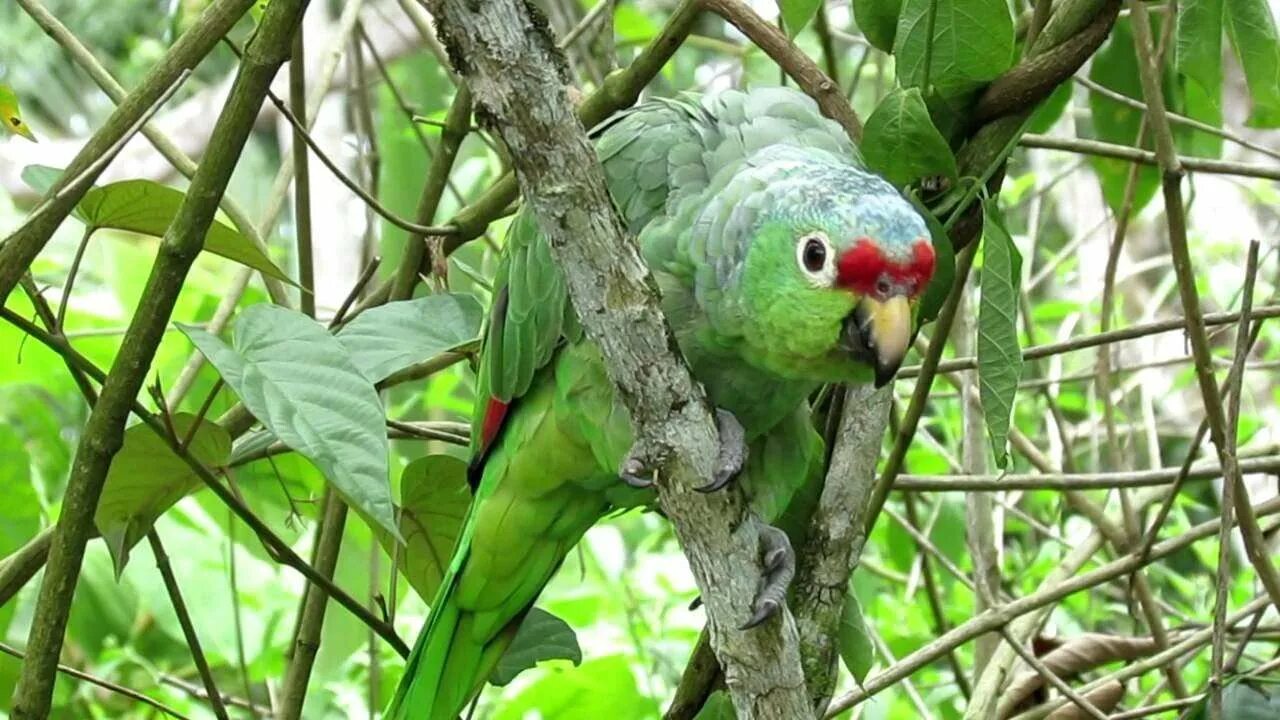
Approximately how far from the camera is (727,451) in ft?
3.23

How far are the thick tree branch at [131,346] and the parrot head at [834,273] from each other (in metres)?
0.39

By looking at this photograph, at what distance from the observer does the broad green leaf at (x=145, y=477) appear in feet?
3.49

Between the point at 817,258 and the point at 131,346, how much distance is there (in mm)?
511

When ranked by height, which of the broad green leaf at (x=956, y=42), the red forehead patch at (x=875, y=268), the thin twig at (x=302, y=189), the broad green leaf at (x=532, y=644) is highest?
the thin twig at (x=302, y=189)

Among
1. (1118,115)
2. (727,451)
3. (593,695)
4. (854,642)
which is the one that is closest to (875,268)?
(727,451)

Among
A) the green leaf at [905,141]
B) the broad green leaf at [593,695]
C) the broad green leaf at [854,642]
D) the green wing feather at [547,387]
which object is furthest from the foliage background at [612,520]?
the broad green leaf at [854,642]

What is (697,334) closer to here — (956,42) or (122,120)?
(956,42)

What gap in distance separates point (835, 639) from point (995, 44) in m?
0.52

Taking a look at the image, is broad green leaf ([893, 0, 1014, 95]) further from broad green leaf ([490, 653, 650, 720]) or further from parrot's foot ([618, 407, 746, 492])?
broad green leaf ([490, 653, 650, 720])

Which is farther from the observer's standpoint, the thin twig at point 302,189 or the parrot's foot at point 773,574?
the thin twig at point 302,189

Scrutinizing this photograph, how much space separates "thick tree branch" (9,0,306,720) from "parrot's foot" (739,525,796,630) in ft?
1.58

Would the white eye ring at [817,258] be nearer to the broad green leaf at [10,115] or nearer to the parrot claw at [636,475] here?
the parrot claw at [636,475]

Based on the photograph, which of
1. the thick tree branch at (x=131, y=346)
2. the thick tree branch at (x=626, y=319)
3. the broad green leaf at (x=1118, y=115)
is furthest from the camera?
the broad green leaf at (x=1118, y=115)

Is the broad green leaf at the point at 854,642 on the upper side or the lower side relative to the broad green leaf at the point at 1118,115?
lower
